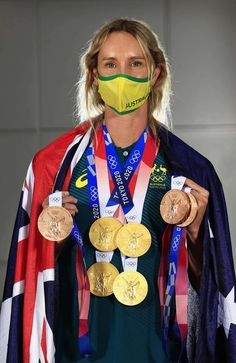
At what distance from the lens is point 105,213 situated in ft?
5.79

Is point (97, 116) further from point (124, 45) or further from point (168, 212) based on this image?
point (168, 212)

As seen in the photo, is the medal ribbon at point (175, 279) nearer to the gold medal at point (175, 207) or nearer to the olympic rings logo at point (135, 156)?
the gold medal at point (175, 207)

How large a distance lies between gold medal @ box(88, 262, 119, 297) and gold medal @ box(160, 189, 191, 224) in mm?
192

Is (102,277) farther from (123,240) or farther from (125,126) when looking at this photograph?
(125,126)

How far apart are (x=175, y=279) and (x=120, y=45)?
1.90 ft

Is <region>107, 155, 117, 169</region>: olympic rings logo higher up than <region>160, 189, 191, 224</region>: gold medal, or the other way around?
<region>107, 155, 117, 169</region>: olympic rings logo

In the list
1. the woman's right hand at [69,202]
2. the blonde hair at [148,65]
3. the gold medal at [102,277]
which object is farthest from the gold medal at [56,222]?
the blonde hair at [148,65]

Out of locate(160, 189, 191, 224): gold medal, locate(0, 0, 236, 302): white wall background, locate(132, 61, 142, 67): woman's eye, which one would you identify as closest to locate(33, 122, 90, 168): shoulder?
locate(132, 61, 142, 67): woman's eye

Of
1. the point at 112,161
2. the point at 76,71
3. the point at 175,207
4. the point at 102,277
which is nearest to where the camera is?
the point at 175,207

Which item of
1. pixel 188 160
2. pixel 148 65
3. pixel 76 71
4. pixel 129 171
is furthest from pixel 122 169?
pixel 76 71

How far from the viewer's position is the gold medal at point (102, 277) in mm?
1708

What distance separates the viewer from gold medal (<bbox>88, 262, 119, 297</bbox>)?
171 centimetres

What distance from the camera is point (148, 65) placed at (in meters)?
1.77

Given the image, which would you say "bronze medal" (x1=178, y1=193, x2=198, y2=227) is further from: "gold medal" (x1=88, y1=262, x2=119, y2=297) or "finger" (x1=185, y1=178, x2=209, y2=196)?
"gold medal" (x1=88, y1=262, x2=119, y2=297)
